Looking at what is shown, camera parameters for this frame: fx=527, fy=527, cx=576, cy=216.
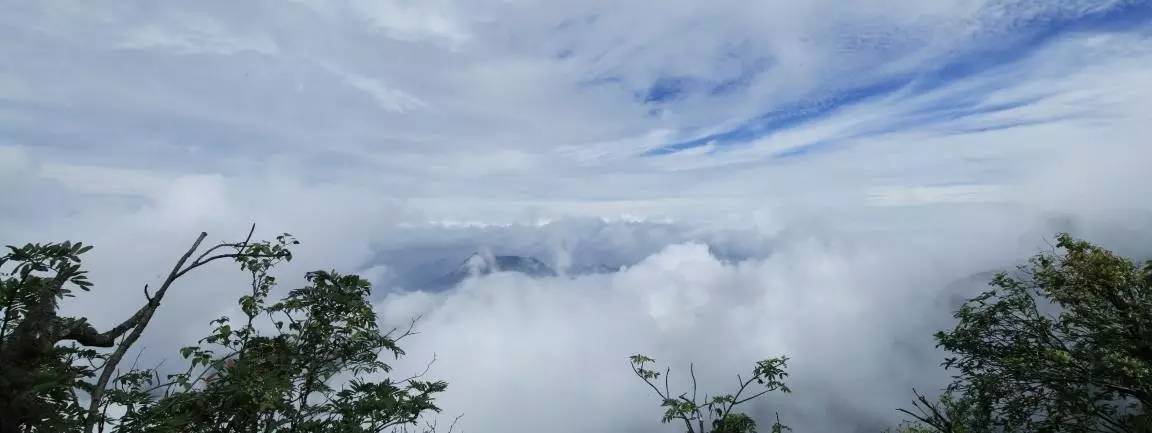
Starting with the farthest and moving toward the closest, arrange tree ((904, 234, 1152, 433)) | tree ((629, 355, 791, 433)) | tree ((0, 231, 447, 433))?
tree ((904, 234, 1152, 433)), tree ((629, 355, 791, 433)), tree ((0, 231, 447, 433))

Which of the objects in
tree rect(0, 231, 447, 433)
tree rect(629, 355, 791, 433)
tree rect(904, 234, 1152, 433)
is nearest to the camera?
tree rect(0, 231, 447, 433)

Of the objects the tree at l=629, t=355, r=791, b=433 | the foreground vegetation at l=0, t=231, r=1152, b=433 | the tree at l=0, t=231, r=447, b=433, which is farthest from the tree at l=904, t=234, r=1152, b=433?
the tree at l=0, t=231, r=447, b=433

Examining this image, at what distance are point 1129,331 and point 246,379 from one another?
19129mm

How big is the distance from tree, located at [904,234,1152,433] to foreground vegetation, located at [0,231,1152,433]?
1.7 inches

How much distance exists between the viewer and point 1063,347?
14.5 meters

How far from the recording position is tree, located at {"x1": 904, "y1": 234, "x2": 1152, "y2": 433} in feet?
42.3

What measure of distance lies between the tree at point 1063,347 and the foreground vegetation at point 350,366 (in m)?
0.04

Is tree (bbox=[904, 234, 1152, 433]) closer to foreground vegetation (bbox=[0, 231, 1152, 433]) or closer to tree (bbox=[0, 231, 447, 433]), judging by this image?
foreground vegetation (bbox=[0, 231, 1152, 433])

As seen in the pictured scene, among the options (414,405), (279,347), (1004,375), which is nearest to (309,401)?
(279,347)

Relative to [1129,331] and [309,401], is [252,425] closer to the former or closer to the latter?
[309,401]

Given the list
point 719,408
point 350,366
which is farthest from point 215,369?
point 719,408

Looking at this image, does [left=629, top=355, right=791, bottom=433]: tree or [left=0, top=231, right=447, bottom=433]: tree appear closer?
[left=0, top=231, right=447, bottom=433]: tree

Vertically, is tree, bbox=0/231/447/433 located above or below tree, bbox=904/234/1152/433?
below

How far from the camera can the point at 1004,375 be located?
14.6 metres
